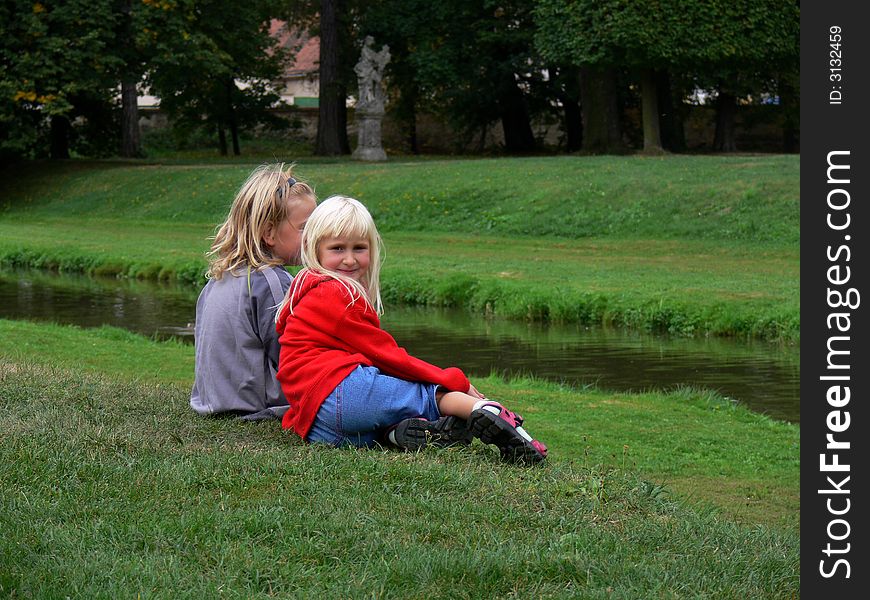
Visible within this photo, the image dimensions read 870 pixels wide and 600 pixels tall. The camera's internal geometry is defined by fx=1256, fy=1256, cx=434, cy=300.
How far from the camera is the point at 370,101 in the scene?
36.8m

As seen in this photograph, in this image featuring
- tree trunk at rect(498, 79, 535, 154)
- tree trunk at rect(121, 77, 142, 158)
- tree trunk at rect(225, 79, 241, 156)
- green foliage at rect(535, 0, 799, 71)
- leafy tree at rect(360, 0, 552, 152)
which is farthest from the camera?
tree trunk at rect(225, 79, 241, 156)

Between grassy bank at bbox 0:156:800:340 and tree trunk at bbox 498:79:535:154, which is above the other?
tree trunk at bbox 498:79:535:154

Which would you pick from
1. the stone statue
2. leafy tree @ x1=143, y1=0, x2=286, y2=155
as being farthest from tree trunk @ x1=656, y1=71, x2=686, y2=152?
leafy tree @ x1=143, y1=0, x2=286, y2=155

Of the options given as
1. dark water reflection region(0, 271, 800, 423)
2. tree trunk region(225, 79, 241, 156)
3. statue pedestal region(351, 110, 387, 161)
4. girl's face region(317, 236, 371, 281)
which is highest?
tree trunk region(225, 79, 241, 156)

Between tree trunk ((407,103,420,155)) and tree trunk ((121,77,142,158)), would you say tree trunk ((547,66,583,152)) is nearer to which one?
tree trunk ((407,103,420,155))

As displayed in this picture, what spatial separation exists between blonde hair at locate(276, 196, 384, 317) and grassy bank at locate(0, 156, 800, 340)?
849 centimetres

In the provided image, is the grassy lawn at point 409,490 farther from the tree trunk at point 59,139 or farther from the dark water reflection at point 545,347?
the tree trunk at point 59,139

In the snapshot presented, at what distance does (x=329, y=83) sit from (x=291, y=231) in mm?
33944

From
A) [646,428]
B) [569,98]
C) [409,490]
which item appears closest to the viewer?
[409,490]

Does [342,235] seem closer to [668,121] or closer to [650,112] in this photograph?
[650,112]

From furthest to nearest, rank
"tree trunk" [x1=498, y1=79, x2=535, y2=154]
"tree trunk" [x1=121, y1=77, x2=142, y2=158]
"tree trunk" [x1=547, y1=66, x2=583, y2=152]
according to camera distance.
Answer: "tree trunk" [x1=498, y1=79, x2=535, y2=154]
"tree trunk" [x1=121, y1=77, x2=142, y2=158]
"tree trunk" [x1=547, y1=66, x2=583, y2=152]

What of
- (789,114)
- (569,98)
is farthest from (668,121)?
(789,114)

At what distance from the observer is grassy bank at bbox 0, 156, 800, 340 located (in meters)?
15.2

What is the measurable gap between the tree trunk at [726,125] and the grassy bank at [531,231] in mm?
12813
